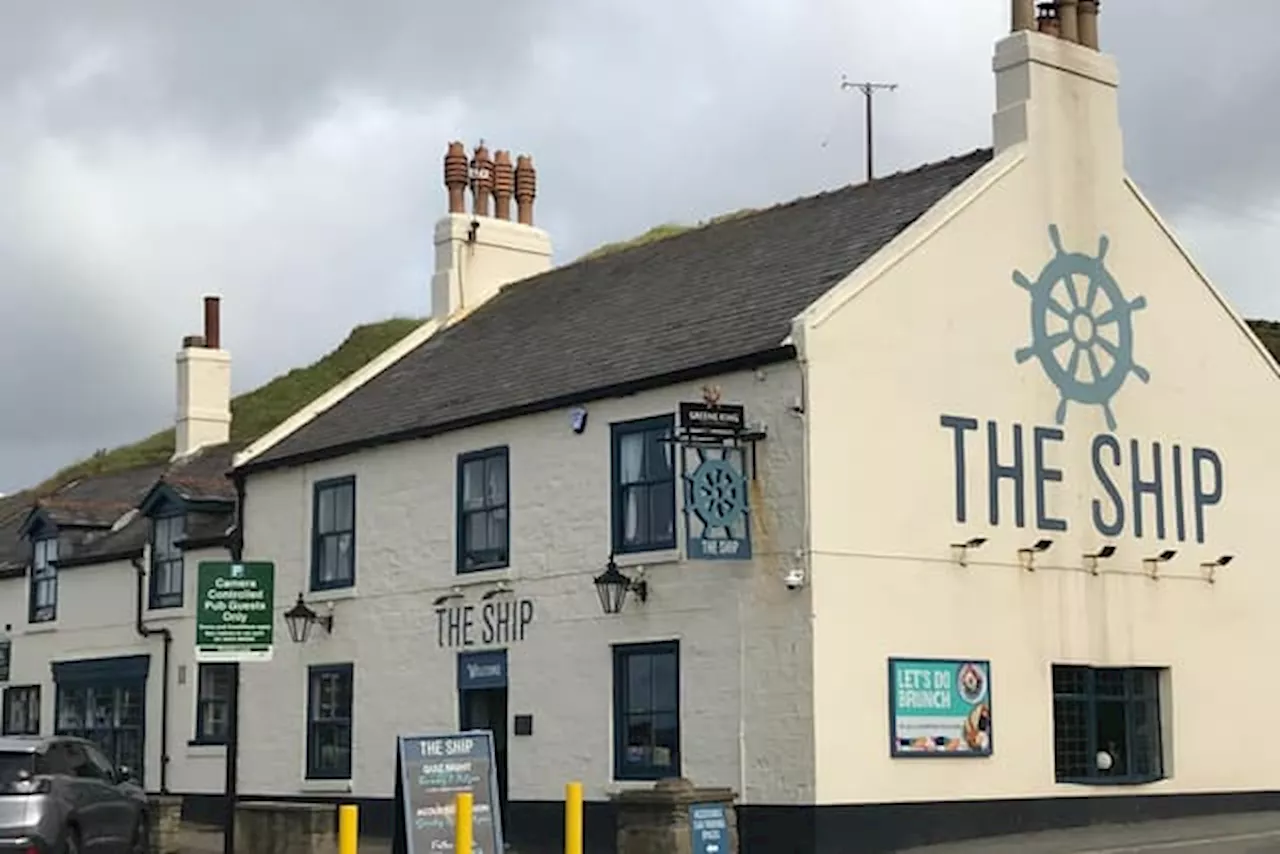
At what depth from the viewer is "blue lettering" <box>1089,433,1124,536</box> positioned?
77.8 feet

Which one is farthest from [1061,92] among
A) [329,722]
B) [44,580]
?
[44,580]

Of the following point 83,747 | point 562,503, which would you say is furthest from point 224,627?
point 562,503

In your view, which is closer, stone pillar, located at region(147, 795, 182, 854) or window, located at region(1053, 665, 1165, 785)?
window, located at region(1053, 665, 1165, 785)

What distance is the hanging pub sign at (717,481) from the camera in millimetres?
21125

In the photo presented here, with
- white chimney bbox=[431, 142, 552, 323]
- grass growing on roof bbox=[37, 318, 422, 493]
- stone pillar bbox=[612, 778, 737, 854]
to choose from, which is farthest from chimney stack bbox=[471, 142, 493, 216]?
grass growing on roof bbox=[37, 318, 422, 493]

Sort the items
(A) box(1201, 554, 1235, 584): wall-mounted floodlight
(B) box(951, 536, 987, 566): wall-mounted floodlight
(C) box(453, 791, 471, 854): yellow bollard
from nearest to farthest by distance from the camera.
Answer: (C) box(453, 791, 471, 854): yellow bollard → (B) box(951, 536, 987, 566): wall-mounted floodlight → (A) box(1201, 554, 1235, 584): wall-mounted floodlight

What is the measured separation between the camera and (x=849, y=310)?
70.9ft

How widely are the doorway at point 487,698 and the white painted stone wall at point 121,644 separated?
6146mm

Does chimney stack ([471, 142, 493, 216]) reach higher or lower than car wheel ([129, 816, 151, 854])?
higher

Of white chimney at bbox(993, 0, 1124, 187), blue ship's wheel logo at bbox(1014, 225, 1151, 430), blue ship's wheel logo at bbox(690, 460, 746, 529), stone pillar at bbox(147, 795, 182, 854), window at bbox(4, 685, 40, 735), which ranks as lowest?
stone pillar at bbox(147, 795, 182, 854)

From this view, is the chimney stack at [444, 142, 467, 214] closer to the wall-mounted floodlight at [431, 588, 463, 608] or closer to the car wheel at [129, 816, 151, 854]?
the wall-mounted floodlight at [431, 588, 463, 608]

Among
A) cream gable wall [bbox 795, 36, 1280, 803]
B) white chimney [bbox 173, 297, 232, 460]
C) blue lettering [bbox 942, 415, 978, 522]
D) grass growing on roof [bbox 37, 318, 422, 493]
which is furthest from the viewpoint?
grass growing on roof [bbox 37, 318, 422, 493]

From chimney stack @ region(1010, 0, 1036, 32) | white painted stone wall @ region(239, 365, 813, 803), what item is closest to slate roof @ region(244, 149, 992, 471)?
white painted stone wall @ region(239, 365, 813, 803)

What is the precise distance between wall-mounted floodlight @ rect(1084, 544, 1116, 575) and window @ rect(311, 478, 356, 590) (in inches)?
396
